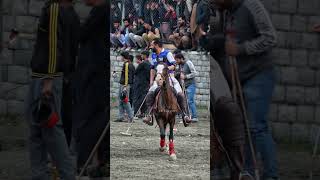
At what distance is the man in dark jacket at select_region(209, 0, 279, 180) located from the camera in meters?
6.08

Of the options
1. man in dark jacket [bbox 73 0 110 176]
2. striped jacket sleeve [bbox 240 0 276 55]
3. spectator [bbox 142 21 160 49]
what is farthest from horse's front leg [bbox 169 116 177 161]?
striped jacket sleeve [bbox 240 0 276 55]

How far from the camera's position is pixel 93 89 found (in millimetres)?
6160

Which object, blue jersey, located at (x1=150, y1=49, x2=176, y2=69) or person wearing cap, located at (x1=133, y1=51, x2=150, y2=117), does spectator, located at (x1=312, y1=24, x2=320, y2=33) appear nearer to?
blue jersey, located at (x1=150, y1=49, x2=176, y2=69)

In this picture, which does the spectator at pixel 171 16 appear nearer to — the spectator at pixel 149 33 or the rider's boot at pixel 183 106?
the spectator at pixel 149 33

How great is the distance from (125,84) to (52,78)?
1.47 feet

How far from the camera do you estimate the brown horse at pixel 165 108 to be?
20.1ft

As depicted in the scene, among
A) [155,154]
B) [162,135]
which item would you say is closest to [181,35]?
[162,135]

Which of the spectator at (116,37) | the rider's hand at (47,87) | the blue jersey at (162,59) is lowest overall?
the rider's hand at (47,87)

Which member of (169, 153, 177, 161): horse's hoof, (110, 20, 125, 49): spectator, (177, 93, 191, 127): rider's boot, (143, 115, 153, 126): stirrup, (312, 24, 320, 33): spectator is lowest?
(169, 153, 177, 161): horse's hoof

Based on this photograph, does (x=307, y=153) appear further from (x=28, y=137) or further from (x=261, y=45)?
(x=28, y=137)

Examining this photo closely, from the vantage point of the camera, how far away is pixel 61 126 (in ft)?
20.4

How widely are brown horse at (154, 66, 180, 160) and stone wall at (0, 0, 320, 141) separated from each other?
166 mm

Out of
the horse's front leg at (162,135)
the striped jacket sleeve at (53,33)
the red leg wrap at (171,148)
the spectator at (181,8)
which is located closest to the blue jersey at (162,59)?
the spectator at (181,8)

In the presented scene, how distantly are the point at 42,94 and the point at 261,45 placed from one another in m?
1.31
